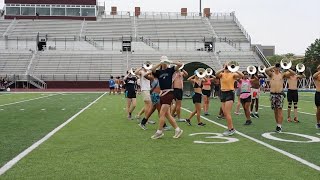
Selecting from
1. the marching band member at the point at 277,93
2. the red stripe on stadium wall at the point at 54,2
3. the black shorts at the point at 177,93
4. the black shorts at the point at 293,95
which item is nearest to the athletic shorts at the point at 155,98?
the black shorts at the point at 177,93

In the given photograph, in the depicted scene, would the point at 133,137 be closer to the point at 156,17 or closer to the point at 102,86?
the point at 102,86

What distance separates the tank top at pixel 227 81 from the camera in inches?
434

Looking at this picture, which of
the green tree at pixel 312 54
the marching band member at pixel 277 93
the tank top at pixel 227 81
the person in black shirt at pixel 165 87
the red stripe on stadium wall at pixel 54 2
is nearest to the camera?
the person in black shirt at pixel 165 87

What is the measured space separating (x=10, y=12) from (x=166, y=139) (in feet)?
211

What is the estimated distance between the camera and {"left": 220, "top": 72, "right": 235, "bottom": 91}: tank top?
1103cm

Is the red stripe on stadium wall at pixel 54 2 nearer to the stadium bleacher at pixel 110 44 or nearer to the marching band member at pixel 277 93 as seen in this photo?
the stadium bleacher at pixel 110 44

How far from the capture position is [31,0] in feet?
227

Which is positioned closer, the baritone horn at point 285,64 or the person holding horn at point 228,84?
the person holding horn at point 228,84

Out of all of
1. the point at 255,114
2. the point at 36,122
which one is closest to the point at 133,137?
the point at 36,122

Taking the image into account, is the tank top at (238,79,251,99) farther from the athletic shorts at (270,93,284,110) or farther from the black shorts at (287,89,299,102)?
the athletic shorts at (270,93,284,110)

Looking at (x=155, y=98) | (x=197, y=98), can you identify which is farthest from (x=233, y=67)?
(x=197, y=98)

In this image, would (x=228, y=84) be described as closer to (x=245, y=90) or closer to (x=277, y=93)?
(x=277, y=93)

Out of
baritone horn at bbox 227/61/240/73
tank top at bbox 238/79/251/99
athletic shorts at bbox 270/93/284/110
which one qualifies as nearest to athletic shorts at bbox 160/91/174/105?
baritone horn at bbox 227/61/240/73

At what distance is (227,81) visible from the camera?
11.1 m
